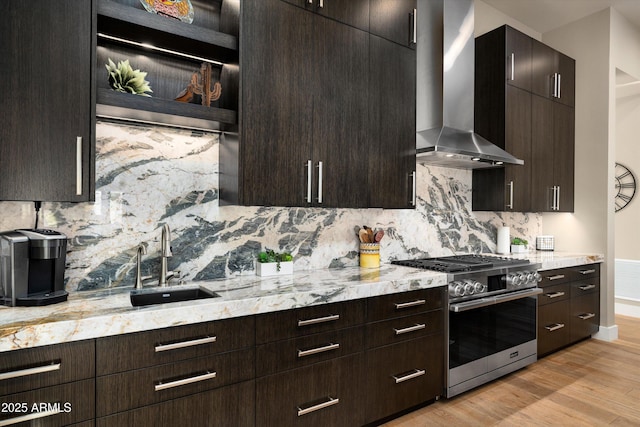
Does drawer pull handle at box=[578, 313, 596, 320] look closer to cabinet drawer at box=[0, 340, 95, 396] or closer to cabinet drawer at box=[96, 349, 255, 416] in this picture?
cabinet drawer at box=[96, 349, 255, 416]

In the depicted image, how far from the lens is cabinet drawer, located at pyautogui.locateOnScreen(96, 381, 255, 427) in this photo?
5.00 feet

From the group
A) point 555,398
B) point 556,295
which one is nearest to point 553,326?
point 556,295

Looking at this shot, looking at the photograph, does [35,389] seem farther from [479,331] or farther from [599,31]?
[599,31]

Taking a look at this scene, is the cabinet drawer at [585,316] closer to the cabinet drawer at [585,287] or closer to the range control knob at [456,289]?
the cabinet drawer at [585,287]

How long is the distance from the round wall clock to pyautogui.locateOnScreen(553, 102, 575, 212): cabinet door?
1.77 metres

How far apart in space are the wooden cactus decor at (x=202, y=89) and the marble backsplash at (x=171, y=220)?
0.80 ft

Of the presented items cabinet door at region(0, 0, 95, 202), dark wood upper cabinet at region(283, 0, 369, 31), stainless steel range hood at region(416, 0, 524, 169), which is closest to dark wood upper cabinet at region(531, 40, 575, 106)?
stainless steel range hood at region(416, 0, 524, 169)

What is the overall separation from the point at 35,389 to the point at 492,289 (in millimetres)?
2752

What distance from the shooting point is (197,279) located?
229 cm

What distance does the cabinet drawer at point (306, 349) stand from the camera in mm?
1852

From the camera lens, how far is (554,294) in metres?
3.49

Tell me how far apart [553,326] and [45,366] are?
381 centimetres

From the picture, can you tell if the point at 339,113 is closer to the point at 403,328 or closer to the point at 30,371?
the point at 403,328

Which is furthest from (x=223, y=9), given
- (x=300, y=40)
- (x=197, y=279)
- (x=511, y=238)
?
(x=511, y=238)
